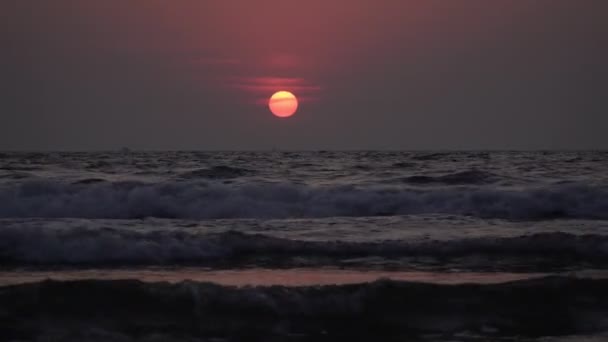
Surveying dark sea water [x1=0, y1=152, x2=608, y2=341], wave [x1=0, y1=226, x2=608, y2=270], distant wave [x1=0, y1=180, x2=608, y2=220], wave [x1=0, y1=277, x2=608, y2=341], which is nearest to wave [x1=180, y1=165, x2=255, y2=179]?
dark sea water [x1=0, y1=152, x2=608, y2=341]

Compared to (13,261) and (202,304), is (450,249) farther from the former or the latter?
(13,261)

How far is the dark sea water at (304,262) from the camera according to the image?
234 inches

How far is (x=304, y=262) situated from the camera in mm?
8656

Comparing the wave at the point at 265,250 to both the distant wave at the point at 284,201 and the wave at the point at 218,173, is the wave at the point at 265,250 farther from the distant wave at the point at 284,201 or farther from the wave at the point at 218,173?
the wave at the point at 218,173

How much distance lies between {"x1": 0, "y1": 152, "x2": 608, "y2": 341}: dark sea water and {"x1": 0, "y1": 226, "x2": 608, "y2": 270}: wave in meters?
0.03

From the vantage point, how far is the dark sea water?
593 centimetres

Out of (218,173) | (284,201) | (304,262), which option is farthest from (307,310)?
(218,173)

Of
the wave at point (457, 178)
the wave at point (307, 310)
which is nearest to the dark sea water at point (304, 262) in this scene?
the wave at point (307, 310)

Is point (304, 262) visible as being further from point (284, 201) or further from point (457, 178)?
point (457, 178)

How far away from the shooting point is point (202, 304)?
20.5 ft

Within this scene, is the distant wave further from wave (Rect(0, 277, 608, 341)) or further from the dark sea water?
wave (Rect(0, 277, 608, 341))

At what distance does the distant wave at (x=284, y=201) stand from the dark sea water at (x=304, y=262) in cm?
5

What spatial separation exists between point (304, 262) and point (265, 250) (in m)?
0.93

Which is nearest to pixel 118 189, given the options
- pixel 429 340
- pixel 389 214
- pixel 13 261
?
pixel 389 214
